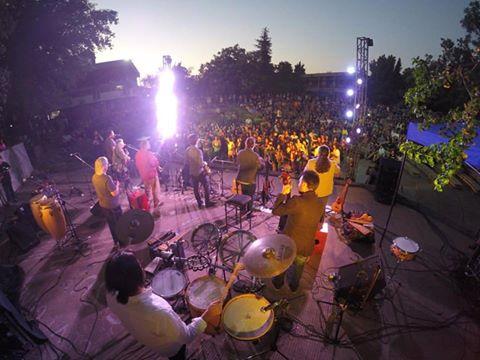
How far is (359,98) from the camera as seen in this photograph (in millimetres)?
11164

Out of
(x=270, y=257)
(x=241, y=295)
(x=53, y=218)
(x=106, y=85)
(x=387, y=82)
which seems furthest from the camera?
(x=387, y=82)

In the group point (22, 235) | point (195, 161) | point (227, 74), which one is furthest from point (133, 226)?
point (227, 74)

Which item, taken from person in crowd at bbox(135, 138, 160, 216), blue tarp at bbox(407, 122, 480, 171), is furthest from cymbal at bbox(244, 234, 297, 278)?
blue tarp at bbox(407, 122, 480, 171)

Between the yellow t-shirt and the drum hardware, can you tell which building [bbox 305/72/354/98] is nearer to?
the yellow t-shirt

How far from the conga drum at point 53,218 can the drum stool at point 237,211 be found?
13.4ft

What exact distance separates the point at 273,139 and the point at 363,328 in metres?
10.7

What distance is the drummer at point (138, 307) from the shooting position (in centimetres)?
208

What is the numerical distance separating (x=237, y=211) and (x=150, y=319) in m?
5.28

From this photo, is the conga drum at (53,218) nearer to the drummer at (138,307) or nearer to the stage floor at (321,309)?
the stage floor at (321,309)

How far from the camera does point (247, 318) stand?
128 inches

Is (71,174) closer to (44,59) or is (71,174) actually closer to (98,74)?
(44,59)

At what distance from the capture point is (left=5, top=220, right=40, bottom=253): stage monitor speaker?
251 inches

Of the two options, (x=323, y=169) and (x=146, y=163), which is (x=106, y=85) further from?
(x=323, y=169)

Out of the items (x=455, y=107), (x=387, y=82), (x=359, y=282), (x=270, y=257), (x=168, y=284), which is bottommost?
(x=359, y=282)
